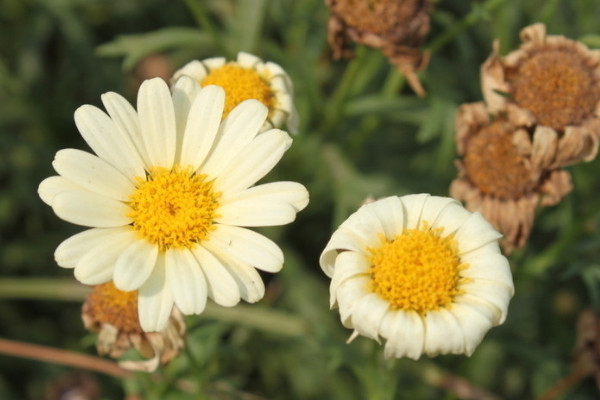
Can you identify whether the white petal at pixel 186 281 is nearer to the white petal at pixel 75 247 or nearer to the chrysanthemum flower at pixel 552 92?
the white petal at pixel 75 247

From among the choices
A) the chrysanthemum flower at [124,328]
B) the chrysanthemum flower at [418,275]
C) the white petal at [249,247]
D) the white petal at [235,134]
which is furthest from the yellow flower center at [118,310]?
the chrysanthemum flower at [418,275]

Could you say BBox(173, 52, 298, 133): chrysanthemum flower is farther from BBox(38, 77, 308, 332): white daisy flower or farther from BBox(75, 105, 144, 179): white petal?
BBox(75, 105, 144, 179): white petal

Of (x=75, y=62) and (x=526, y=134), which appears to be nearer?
(x=526, y=134)

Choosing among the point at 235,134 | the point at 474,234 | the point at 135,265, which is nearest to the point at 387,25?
the point at 235,134

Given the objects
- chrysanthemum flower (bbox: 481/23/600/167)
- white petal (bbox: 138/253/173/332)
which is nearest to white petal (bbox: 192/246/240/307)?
white petal (bbox: 138/253/173/332)

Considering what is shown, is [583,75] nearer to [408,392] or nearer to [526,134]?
[526,134]

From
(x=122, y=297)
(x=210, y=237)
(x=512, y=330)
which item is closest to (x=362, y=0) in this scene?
(x=210, y=237)

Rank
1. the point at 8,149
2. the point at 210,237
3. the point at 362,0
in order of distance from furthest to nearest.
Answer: the point at 8,149 < the point at 362,0 < the point at 210,237
